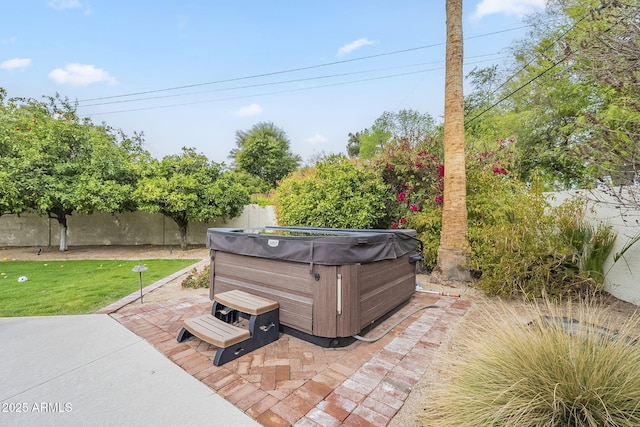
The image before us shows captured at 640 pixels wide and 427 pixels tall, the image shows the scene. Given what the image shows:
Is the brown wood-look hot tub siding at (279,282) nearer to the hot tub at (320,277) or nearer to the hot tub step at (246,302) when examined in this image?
the hot tub at (320,277)

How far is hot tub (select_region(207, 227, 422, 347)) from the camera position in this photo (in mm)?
2668

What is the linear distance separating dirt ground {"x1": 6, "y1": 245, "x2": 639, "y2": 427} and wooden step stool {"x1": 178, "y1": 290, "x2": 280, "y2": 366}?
57.3 inches

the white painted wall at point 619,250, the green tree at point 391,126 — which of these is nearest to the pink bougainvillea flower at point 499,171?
the white painted wall at point 619,250

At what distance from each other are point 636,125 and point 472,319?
251cm

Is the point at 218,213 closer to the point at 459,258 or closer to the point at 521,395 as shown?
the point at 459,258

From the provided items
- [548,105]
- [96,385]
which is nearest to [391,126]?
[548,105]

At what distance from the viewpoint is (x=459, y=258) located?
5.13 metres

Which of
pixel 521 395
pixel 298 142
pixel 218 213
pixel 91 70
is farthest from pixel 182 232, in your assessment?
pixel 298 142

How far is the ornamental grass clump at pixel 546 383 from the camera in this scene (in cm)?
141

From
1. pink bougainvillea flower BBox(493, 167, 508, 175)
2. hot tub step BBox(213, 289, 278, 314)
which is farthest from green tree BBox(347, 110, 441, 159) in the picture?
hot tub step BBox(213, 289, 278, 314)

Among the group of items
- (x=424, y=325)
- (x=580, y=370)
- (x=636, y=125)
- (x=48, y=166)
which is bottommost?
(x=424, y=325)

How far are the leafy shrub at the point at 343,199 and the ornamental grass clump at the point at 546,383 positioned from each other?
5042mm

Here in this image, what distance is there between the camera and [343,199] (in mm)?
7066

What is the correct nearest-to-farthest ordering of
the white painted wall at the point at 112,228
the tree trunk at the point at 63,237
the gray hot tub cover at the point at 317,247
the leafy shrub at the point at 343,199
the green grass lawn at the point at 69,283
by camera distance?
the gray hot tub cover at the point at 317,247, the green grass lawn at the point at 69,283, the leafy shrub at the point at 343,199, the tree trunk at the point at 63,237, the white painted wall at the point at 112,228
